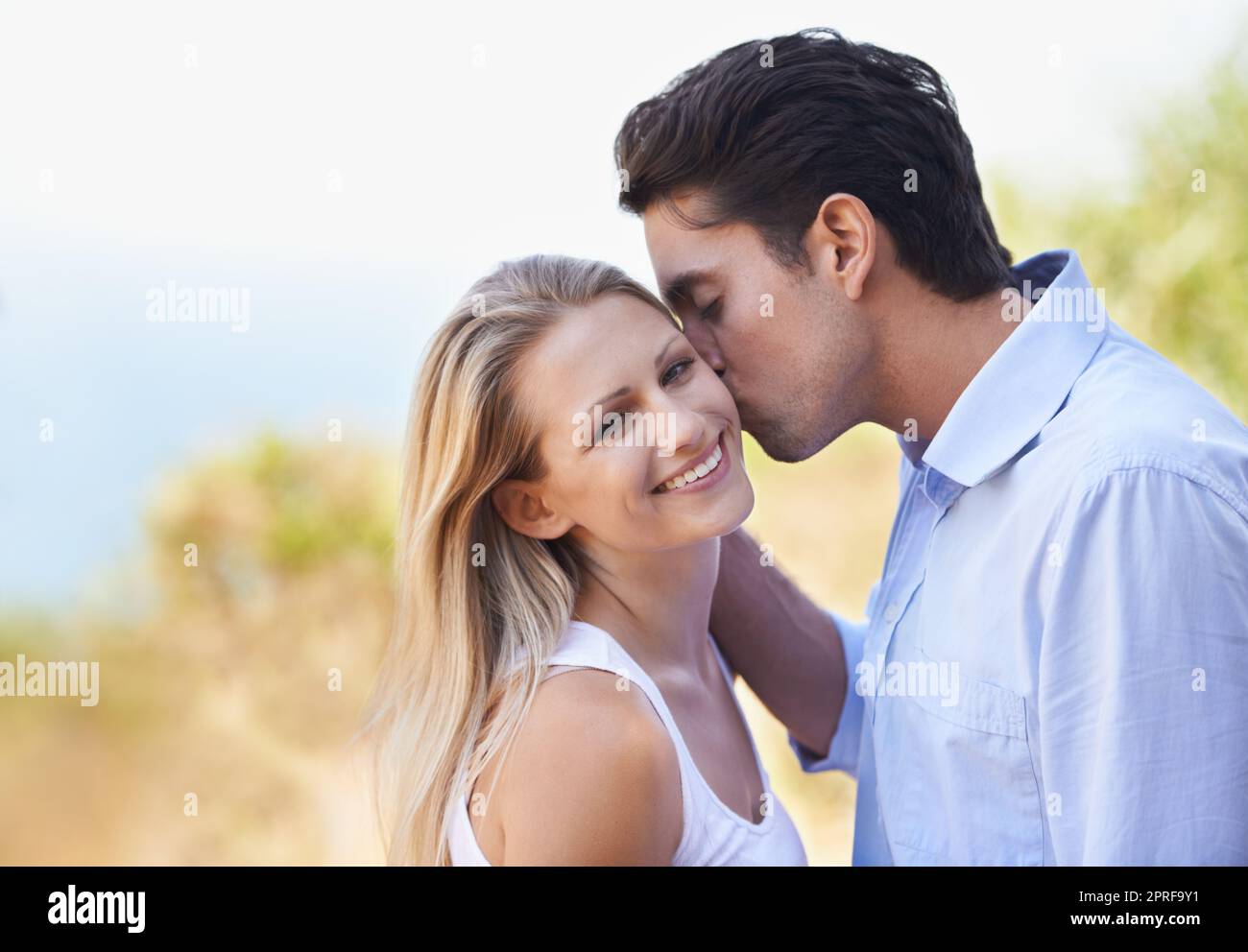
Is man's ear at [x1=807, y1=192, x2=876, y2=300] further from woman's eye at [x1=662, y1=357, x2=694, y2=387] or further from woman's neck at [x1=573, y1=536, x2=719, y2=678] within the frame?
woman's neck at [x1=573, y1=536, x2=719, y2=678]

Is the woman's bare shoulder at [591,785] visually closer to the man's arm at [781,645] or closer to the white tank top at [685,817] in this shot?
the white tank top at [685,817]

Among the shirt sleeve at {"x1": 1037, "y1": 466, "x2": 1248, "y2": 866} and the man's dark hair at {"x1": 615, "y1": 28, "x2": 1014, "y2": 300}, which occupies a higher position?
the man's dark hair at {"x1": 615, "y1": 28, "x2": 1014, "y2": 300}

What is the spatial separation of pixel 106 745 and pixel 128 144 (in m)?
2.75

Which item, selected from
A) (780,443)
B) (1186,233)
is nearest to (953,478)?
(780,443)

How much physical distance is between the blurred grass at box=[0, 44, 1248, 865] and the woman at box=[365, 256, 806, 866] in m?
3.41

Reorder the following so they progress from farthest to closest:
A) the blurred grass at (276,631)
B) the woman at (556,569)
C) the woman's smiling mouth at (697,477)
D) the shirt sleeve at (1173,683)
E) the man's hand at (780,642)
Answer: the blurred grass at (276,631)
the man's hand at (780,642)
the woman's smiling mouth at (697,477)
the woman at (556,569)
the shirt sleeve at (1173,683)

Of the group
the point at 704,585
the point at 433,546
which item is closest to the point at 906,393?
the point at 704,585

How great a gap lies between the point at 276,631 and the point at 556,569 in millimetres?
4220

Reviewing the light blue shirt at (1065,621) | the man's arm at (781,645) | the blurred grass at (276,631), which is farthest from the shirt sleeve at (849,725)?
the blurred grass at (276,631)

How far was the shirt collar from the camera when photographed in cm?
153

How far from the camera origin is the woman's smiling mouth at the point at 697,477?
5.07 feet

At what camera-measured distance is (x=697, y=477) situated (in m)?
1.55

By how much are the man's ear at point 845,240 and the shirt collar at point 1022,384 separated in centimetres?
24

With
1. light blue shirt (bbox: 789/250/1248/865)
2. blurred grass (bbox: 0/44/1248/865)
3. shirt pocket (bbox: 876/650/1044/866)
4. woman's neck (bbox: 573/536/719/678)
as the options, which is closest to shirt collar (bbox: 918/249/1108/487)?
light blue shirt (bbox: 789/250/1248/865)
